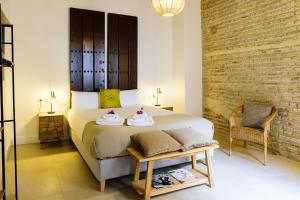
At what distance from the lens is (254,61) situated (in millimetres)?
4070

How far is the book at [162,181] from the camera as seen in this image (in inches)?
97.4

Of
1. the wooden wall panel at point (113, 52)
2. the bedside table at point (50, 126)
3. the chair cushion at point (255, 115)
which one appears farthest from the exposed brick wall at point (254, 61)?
the bedside table at point (50, 126)

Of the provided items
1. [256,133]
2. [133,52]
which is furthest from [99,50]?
[256,133]

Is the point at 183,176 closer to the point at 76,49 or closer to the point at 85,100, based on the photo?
the point at 85,100

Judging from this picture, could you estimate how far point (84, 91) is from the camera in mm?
4691

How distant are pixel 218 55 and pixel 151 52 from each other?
149 centimetres

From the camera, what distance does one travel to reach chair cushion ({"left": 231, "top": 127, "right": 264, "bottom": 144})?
11.2 feet

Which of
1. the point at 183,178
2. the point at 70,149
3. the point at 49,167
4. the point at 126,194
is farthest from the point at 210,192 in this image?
the point at 70,149

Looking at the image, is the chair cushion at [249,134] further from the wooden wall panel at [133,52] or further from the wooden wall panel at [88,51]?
the wooden wall panel at [88,51]

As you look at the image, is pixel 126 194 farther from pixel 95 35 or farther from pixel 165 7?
pixel 95 35

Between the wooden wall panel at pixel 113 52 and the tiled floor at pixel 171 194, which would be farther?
the wooden wall panel at pixel 113 52

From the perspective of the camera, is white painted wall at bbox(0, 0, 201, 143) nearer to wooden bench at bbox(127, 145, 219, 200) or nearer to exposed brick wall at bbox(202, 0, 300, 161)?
exposed brick wall at bbox(202, 0, 300, 161)

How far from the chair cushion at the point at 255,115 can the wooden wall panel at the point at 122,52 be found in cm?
244

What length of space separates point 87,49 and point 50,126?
1.64 m
